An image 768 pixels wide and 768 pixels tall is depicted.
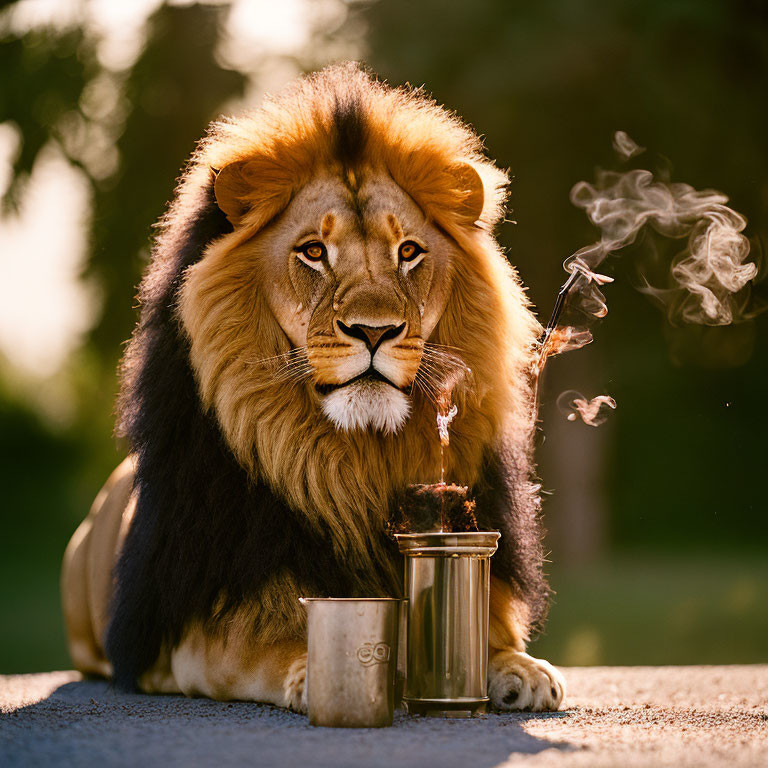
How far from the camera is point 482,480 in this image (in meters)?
3.80

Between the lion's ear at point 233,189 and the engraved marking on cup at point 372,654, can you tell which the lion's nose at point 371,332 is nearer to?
the lion's ear at point 233,189

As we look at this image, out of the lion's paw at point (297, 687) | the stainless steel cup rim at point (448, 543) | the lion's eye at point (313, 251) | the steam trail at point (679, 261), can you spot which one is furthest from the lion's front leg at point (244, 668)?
the steam trail at point (679, 261)

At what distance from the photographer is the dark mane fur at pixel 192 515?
3.57 meters

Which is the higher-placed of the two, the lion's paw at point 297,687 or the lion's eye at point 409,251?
the lion's eye at point 409,251

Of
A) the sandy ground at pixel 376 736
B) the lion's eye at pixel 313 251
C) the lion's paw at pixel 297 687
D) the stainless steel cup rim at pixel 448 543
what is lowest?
the sandy ground at pixel 376 736

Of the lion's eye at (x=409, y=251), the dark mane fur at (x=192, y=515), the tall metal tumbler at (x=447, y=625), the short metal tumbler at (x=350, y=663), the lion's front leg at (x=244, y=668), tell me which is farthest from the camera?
the lion's eye at (x=409, y=251)

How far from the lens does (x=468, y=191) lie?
391 cm

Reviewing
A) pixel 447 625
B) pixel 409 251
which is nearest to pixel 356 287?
pixel 409 251

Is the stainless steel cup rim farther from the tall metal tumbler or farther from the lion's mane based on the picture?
the lion's mane

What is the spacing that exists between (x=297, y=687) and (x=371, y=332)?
98 centimetres

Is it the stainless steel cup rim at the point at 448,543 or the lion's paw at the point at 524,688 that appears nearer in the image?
the stainless steel cup rim at the point at 448,543

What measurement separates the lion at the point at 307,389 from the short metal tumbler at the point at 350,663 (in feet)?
0.95

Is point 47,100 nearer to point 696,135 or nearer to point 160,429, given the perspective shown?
point 696,135

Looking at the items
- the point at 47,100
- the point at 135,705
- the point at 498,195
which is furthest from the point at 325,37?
the point at 135,705
